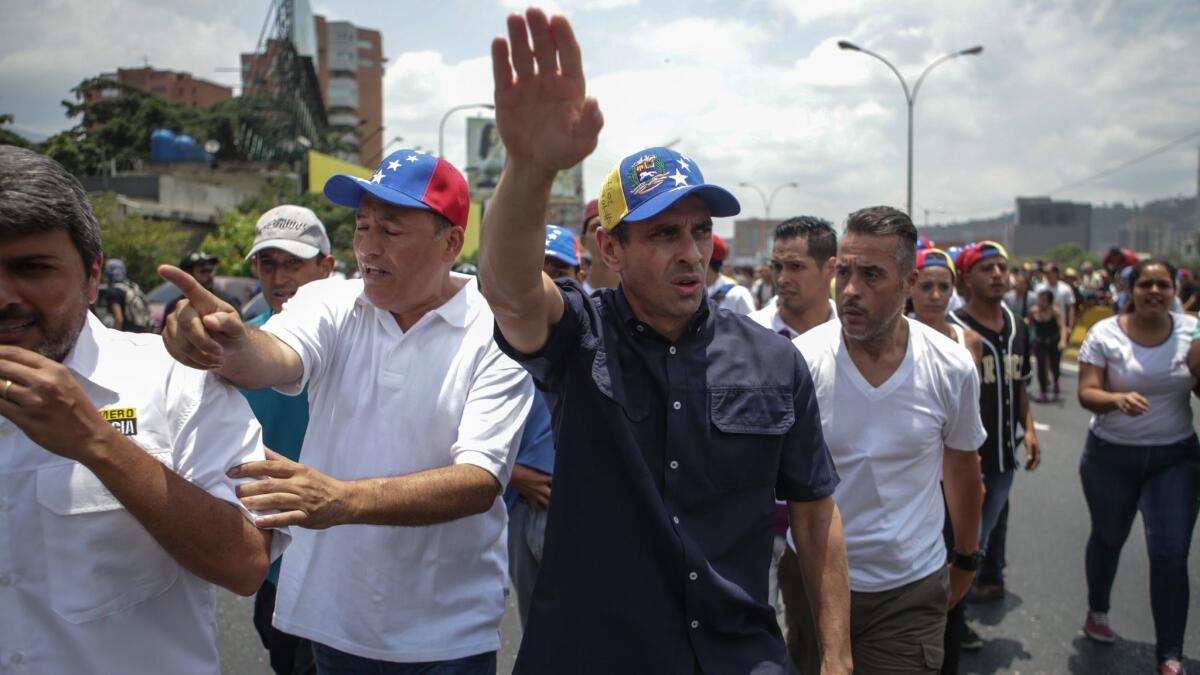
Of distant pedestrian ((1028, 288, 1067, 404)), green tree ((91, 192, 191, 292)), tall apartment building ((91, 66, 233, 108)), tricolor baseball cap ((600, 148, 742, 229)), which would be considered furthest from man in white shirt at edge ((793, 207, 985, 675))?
tall apartment building ((91, 66, 233, 108))

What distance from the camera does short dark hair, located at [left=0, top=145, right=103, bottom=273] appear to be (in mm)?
1562

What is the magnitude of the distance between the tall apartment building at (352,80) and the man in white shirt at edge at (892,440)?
275 feet

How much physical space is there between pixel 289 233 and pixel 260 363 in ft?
7.82

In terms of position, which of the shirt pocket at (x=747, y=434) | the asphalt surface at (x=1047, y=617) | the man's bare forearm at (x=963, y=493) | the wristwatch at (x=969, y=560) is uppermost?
the shirt pocket at (x=747, y=434)

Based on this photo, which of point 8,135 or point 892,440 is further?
point 8,135

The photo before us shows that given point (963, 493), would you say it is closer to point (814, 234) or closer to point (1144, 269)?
point (814, 234)

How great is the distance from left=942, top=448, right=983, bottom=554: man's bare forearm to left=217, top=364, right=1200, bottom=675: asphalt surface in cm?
145

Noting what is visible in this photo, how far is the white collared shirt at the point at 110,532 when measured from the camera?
1624mm

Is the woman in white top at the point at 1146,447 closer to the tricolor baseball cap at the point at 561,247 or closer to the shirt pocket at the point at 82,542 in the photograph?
the tricolor baseball cap at the point at 561,247

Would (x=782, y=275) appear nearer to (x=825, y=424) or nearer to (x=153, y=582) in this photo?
(x=825, y=424)

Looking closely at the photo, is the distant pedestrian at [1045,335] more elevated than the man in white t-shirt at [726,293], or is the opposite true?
the man in white t-shirt at [726,293]

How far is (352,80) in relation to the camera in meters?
99.6

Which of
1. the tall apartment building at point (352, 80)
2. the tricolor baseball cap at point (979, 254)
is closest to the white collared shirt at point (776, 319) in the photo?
the tricolor baseball cap at point (979, 254)

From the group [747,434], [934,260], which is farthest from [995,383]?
[747,434]
